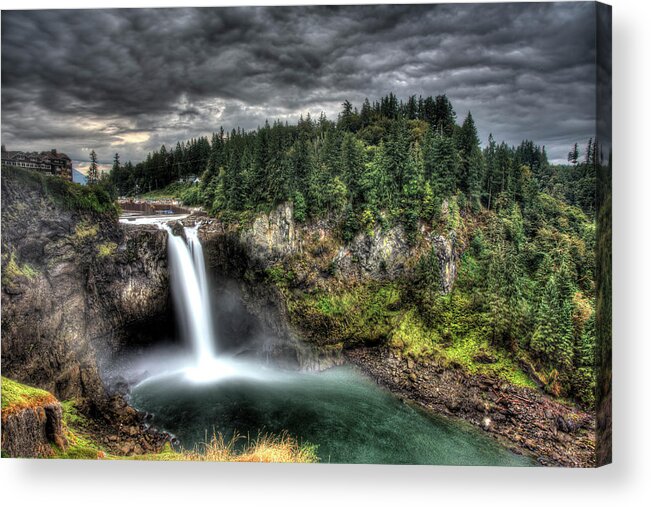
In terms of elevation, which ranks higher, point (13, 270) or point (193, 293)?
point (13, 270)

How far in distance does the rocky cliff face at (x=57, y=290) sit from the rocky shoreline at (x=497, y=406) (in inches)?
277

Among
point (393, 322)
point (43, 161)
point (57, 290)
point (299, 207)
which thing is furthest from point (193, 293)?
point (393, 322)

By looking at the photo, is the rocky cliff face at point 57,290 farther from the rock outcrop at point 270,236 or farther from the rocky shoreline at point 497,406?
the rocky shoreline at point 497,406

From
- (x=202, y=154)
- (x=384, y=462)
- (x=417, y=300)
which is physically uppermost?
(x=202, y=154)

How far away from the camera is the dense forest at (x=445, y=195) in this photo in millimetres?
7590

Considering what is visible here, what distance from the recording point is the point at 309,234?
11.7 meters

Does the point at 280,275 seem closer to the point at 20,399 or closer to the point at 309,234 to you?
the point at 309,234

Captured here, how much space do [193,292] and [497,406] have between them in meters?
9.01

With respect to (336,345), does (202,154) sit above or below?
above

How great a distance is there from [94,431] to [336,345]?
6510 millimetres

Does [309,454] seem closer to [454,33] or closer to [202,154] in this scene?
[202,154]

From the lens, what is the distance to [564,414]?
7.48m

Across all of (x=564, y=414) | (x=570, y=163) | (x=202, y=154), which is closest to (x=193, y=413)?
(x=202, y=154)

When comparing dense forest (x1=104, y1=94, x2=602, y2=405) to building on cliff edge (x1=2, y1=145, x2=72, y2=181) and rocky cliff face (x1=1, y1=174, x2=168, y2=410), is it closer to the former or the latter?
building on cliff edge (x1=2, y1=145, x2=72, y2=181)
